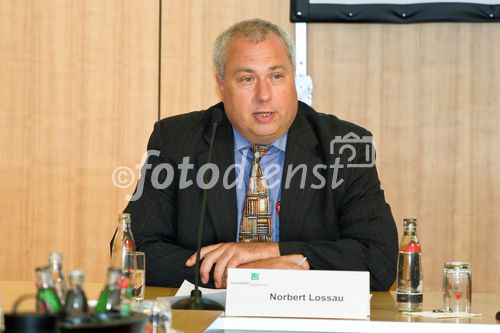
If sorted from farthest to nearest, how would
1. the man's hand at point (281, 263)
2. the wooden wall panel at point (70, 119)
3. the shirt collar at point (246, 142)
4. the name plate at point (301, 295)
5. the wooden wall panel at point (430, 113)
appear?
the wooden wall panel at point (70, 119) < the wooden wall panel at point (430, 113) < the shirt collar at point (246, 142) < the man's hand at point (281, 263) < the name plate at point (301, 295)

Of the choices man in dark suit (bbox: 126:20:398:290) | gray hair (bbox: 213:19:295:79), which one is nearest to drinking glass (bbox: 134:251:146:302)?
man in dark suit (bbox: 126:20:398:290)

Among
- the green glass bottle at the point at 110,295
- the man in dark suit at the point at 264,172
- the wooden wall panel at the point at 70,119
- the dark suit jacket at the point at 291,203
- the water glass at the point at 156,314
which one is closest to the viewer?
the green glass bottle at the point at 110,295

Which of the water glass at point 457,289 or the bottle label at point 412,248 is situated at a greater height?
the bottle label at point 412,248

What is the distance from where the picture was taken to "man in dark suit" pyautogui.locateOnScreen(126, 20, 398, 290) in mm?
2559

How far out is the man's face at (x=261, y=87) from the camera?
2574 millimetres

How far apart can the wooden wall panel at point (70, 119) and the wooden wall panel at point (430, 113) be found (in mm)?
783

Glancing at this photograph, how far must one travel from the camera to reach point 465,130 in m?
3.51

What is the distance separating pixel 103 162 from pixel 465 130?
192cm

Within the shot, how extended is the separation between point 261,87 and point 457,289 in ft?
3.64

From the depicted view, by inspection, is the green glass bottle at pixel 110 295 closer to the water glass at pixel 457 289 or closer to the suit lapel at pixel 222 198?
the water glass at pixel 457 289

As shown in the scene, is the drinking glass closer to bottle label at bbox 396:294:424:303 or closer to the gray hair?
bottle label at bbox 396:294:424:303

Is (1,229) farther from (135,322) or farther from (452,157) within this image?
(135,322)

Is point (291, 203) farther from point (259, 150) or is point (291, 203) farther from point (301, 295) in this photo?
point (301, 295)

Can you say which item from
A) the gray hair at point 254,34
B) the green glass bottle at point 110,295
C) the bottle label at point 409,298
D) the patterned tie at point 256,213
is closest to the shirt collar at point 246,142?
the patterned tie at point 256,213
